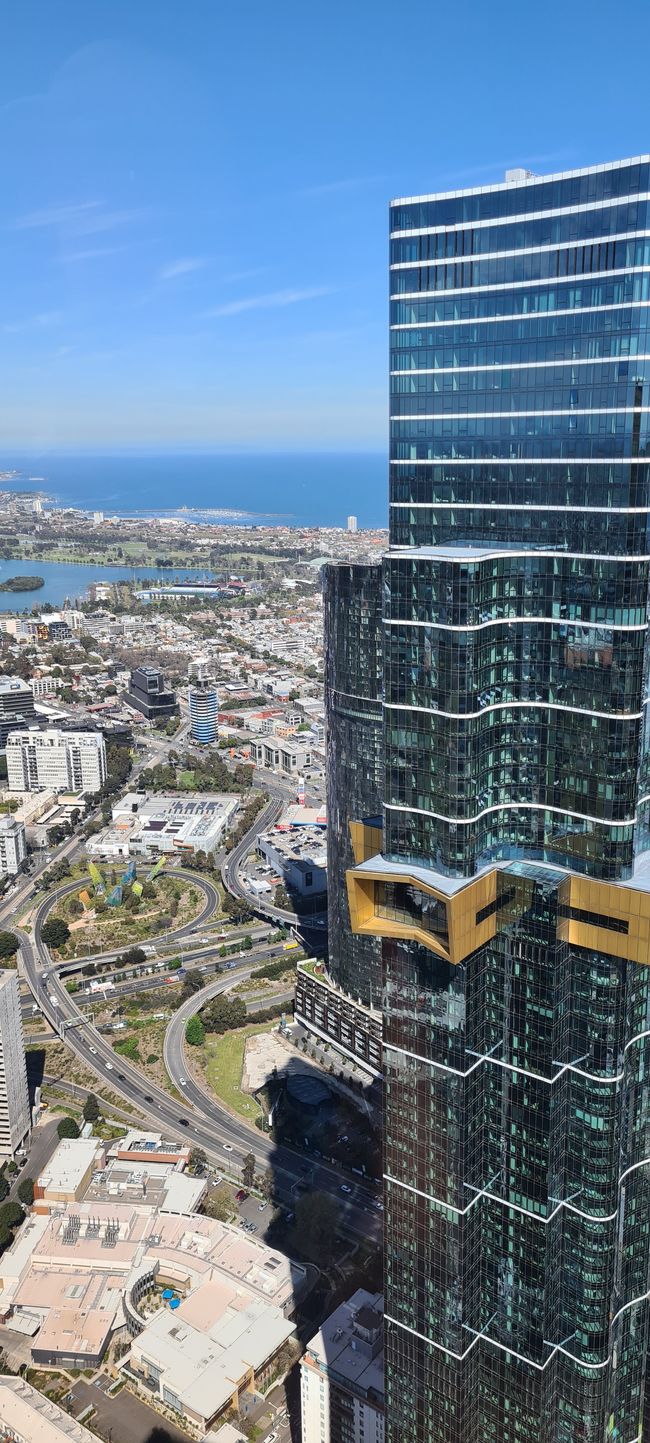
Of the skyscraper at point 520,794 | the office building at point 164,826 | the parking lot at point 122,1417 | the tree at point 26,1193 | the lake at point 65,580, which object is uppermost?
the skyscraper at point 520,794

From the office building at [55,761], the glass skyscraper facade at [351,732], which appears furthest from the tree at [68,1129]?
the office building at [55,761]

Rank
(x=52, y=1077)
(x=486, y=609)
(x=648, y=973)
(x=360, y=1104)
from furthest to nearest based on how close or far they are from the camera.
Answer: (x=52, y=1077), (x=360, y=1104), (x=648, y=973), (x=486, y=609)

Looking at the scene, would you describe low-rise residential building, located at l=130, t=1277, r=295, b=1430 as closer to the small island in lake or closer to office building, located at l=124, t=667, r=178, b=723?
office building, located at l=124, t=667, r=178, b=723

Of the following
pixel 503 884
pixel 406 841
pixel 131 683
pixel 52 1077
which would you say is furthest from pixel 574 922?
pixel 131 683

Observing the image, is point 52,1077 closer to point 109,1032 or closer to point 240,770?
point 109,1032

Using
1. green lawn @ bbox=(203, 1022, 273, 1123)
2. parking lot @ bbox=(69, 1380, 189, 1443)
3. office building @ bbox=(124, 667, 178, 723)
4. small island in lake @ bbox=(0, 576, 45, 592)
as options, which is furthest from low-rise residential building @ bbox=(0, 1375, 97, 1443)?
small island in lake @ bbox=(0, 576, 45, 592)

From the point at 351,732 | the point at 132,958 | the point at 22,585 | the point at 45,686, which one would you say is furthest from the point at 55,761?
Result: the point at 22,585

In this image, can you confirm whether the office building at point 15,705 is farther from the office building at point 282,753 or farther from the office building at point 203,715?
the office building at point 282,753

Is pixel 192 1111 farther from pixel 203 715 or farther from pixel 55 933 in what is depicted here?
pixel 203 715
